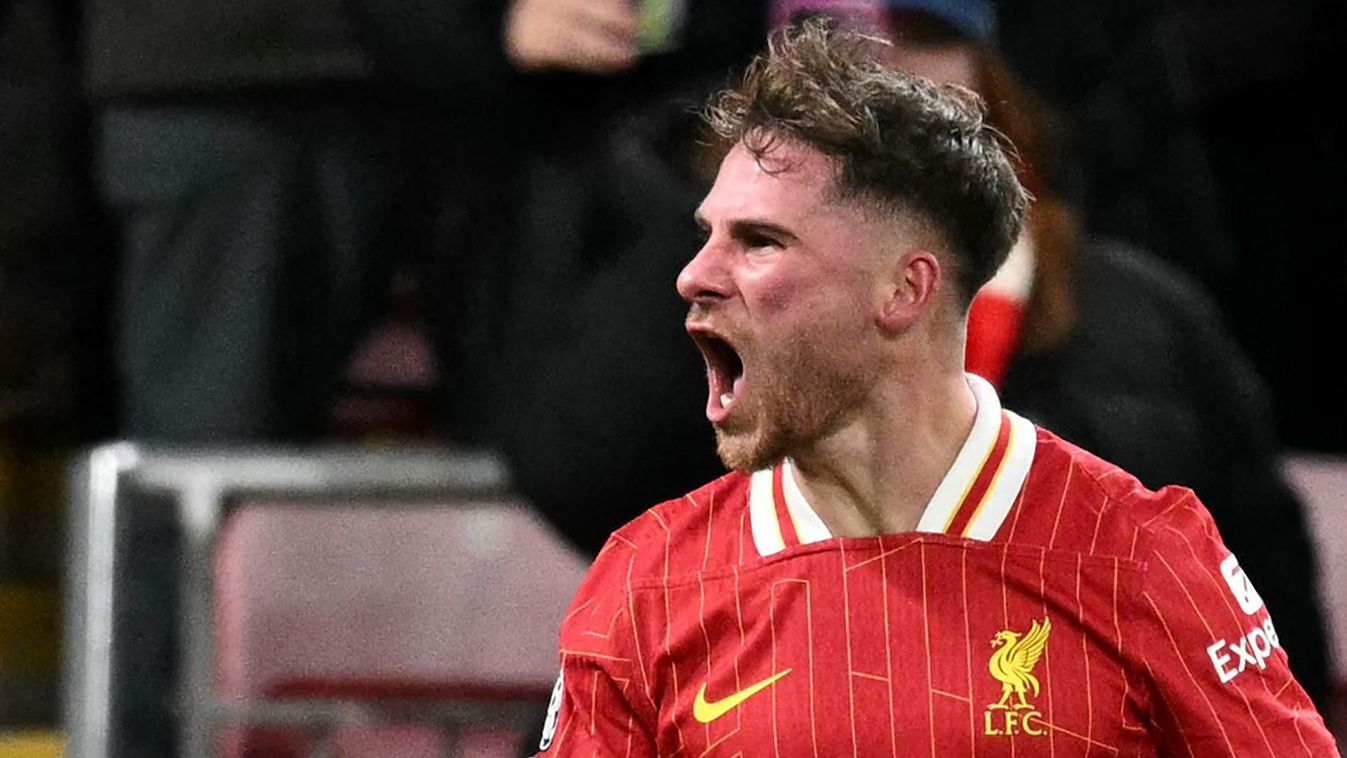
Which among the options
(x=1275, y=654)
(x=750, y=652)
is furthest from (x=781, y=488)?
(x=1275, y=654)

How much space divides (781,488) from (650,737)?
0.19 metres

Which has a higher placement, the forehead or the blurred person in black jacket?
the forehead

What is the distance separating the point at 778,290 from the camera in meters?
1.50

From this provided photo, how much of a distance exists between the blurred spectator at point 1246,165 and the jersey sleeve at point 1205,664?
119cm

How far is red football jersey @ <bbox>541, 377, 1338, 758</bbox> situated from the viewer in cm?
150

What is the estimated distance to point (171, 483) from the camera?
8.39 feet

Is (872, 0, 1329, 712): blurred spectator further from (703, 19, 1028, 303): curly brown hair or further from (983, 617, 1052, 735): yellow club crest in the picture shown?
(983, 617, 1052, 735): yellow club crest

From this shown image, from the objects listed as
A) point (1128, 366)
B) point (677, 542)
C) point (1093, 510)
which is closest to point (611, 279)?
point (1128, 366)

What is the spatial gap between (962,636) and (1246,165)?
169 centimetres

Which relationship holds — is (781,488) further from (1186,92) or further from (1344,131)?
(1344,131)

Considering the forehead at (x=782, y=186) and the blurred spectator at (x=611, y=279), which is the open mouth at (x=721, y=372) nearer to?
the forehead at (x=782, y=186)

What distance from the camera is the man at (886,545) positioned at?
1499 mm

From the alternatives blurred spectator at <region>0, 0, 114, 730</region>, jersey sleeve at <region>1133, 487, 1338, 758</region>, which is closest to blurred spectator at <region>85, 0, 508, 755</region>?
blurred spectator at <region>0, 0, 114, 730</region>

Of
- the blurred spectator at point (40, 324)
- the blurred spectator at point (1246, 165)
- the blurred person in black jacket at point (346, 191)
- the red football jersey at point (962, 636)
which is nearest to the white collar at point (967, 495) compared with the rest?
the red football jersey at point (962, 636)
